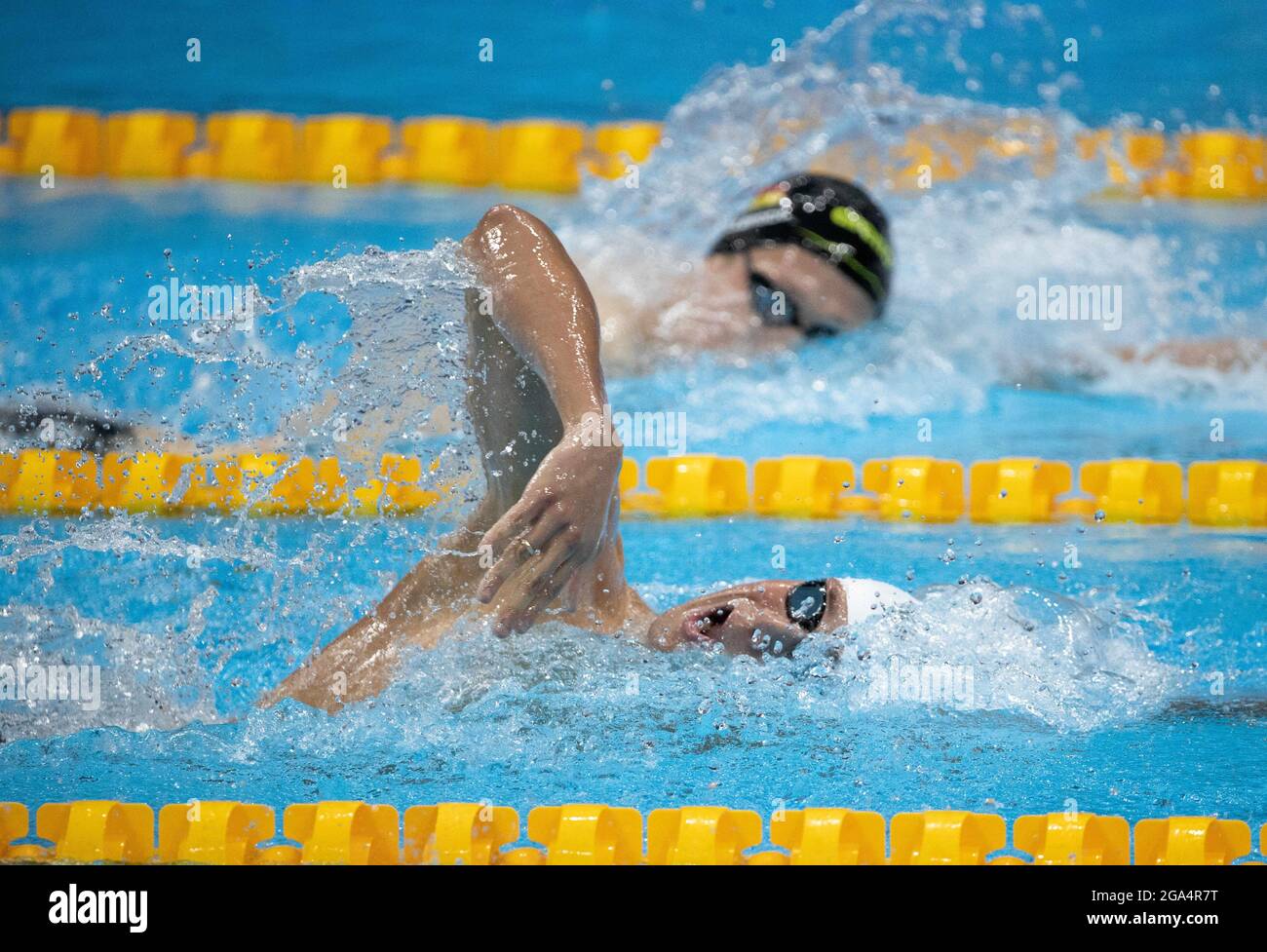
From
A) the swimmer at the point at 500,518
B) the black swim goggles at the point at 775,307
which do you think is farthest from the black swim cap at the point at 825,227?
the swimmer at the point at 500,518

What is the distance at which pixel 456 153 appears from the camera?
5.81 m

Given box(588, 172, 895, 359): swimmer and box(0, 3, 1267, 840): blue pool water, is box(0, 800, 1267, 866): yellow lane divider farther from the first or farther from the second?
box(588, 172, 895, 359): swimmer

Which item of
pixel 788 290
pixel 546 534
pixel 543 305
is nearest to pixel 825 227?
pixel 788 290

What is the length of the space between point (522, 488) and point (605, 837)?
523 mm

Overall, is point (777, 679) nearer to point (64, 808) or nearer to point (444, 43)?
point (64, 808)

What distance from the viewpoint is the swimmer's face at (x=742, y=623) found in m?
2.26

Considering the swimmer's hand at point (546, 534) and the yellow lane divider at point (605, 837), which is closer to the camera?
the swimmer's hand at point (546, 534)

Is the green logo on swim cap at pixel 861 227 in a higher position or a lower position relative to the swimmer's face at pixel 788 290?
A: higher

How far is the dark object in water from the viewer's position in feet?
12.2

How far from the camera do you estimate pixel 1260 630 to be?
316 centimetres

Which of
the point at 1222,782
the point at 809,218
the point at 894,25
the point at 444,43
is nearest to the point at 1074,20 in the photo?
the point at 894,25

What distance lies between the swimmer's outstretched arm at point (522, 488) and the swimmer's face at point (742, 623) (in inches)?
5.8

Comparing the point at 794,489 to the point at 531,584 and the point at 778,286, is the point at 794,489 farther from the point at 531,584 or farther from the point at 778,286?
the point at 531,584

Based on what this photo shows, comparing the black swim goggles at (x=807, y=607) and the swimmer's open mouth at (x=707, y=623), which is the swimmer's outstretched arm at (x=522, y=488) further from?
the black swim goggles at (x=807, y=607)
